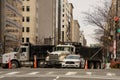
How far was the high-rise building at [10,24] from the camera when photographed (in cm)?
9300

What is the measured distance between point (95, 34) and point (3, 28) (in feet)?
66.8

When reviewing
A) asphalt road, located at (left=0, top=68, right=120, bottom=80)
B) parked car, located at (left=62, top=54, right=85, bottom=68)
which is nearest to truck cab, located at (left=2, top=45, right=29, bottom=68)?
parked car, located at (left=62, top=54, right=85, bottom=68)

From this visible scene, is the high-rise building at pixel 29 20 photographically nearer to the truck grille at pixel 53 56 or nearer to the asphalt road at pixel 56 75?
the truck grille at pixel 53 56

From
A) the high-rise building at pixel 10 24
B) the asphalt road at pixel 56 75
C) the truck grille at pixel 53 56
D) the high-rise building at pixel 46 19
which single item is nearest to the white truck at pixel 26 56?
the truck grille at pixel 53 56

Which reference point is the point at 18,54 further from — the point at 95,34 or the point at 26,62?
the point at 95,34

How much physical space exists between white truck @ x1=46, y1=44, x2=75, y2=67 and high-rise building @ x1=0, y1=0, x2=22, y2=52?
33288mm

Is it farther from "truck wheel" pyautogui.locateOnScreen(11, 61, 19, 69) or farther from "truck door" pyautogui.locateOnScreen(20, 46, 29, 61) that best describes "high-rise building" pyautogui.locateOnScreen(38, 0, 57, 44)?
"truck wheel" pyautogui.locateOnScreen(11, 61, 19, 69)

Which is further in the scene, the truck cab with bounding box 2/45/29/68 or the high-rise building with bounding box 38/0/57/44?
the high-rise building with bounding box 38/0/57/44

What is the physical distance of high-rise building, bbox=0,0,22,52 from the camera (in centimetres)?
9300

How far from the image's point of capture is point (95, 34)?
86.8 meters

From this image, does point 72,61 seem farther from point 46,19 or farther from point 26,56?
point 46,19

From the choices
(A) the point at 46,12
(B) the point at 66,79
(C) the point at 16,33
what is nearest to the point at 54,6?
(A) the point at 46,12

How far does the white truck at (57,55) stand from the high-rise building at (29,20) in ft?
283

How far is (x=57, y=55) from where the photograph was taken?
55.3 m
